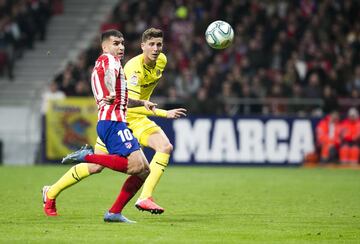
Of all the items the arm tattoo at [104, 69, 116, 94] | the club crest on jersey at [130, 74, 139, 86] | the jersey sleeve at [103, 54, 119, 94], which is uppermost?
→ the jersey sleeve at [103, 54, 119, 94]

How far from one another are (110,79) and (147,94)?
209 centimetres

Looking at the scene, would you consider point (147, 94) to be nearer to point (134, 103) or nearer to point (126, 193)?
point (134, 103)

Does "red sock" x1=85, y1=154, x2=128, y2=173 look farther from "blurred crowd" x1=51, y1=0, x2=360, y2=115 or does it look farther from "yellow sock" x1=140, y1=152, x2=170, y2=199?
"blurred crowd" x1=51, y1=0, x2=360, y2=115

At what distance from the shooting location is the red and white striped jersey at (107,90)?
10.4 metres

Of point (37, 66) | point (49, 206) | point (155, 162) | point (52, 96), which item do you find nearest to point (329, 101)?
point (52, 96)

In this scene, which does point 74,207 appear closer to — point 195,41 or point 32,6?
point 195,41

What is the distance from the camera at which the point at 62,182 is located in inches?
434

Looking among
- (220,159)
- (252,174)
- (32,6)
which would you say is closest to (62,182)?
(252,174)

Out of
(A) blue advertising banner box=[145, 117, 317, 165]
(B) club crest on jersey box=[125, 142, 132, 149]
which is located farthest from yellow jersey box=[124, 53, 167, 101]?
(A) blue advertising banner box=[145, 117, 317, 165]

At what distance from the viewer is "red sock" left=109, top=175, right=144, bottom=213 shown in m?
10.6

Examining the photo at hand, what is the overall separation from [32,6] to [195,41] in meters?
5.76

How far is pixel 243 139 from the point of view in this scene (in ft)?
74.8

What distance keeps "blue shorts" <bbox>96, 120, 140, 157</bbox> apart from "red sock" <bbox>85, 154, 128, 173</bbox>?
0.21 ft

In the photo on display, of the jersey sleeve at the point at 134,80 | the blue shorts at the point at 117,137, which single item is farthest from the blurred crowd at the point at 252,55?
the blue shorts at the point at 117,137
